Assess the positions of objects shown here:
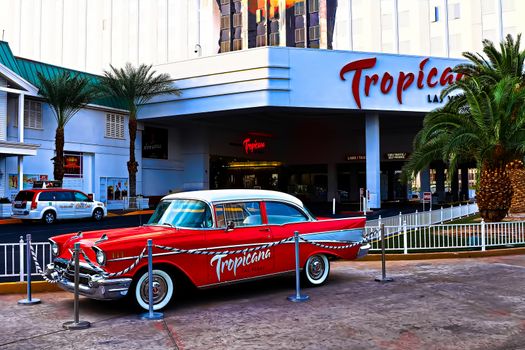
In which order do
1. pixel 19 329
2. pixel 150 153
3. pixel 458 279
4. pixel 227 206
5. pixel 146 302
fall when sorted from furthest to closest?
pixel 150 153
pixel 458 279
pixel 227 206
pixel 146 302
pixel 19 329

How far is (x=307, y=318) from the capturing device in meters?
7.00

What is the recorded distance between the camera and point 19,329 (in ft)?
22.0

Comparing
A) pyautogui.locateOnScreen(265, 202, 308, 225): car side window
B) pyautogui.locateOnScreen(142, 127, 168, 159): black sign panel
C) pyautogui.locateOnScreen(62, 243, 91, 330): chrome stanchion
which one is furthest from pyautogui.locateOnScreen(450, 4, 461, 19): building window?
pyautogui.locateOnScreen(62, 243, 91, 330): chrome stanchion

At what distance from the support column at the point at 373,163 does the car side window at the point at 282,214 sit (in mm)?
23315

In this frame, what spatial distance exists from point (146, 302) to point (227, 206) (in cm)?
198

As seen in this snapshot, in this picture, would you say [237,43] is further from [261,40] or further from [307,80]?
[307,80]

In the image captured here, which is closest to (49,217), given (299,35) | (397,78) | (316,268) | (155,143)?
(155,143)

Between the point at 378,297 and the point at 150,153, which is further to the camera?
the point at 150,153

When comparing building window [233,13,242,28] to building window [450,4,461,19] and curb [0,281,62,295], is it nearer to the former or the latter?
building window [450,4,461,19]

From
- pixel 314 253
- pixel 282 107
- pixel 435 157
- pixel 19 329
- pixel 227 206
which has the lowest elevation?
pixel 19 329

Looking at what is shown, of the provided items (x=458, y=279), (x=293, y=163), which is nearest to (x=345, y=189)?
(x=293, y=163)

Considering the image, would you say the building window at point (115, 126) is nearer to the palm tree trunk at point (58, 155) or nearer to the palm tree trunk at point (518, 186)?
the palm tree trunk at point (58, 155)

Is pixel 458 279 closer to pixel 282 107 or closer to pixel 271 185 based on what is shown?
pixel 282 107

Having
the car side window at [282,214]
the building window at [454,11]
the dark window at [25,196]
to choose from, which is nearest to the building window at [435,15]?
the building window at [454,11]
